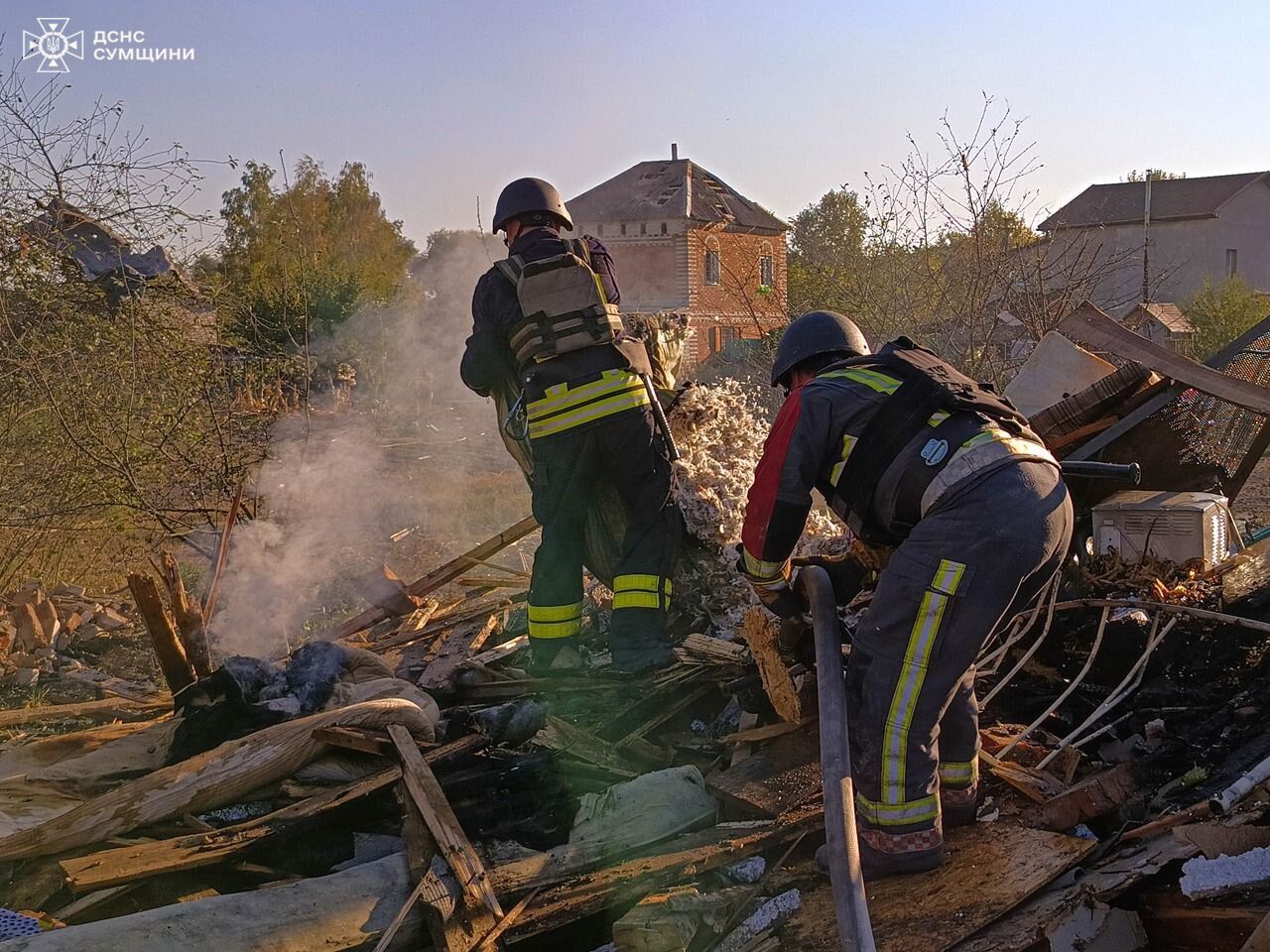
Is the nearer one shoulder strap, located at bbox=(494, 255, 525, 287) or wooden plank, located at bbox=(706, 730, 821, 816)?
wooden plank, located at bbox=(706, 730, 821, 816)

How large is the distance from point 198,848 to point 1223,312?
2622cm

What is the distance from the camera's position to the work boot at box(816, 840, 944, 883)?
308 cm

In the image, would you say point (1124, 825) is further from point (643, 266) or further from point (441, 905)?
point (643, 266)

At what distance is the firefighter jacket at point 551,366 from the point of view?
5078 mm

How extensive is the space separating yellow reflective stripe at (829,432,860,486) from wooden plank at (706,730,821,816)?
3.77 ft

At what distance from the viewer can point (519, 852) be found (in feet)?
11.5

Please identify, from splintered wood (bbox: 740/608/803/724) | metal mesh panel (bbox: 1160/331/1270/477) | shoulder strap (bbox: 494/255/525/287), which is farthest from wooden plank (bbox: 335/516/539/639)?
metal mesh panel (bbox: 1160/331/1270/477)

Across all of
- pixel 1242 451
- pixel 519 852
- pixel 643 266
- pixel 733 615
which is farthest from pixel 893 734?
pixel 643 266

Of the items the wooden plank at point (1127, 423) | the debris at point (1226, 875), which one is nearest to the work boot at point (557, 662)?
the wooden plank at point (1127, 423)

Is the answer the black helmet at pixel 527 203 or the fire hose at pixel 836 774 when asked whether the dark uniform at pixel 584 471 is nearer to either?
the black helmet at pixel 527 203

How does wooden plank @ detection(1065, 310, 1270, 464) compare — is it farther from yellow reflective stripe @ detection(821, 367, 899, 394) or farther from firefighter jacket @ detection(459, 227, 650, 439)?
yellow reflective stripe @ detection(821, 367, 899, 394)

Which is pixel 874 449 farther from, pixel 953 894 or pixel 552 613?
pixel 552 613

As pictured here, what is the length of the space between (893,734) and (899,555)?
20.7 inches

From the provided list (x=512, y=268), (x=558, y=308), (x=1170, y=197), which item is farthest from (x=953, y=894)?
(x=1170, y=197)
